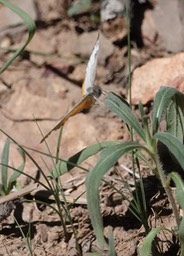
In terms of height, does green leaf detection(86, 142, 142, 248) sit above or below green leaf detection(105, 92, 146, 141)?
below

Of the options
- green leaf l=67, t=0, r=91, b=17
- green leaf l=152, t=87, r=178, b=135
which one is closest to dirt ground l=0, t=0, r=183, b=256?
green leaf l=67, t=0, r=91, b=17

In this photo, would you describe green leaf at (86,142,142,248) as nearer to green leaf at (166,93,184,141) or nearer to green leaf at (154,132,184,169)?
green leaf at (154,132,184,169)

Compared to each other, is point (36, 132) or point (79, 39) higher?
point (79, 39)

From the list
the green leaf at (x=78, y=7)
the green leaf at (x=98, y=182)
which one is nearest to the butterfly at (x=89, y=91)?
the green leaf at (x=98, y=182)

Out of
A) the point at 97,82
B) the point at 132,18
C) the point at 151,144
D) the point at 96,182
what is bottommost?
the point at 96,182

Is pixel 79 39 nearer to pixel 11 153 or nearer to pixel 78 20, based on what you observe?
pixel 78 20

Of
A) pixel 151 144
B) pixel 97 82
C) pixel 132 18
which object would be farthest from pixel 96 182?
pixel 132 18

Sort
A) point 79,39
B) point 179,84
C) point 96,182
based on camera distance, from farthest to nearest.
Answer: point 79,39 → point 179,84 → point 96,182

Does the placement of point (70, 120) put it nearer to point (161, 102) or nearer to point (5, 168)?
point (5, 168)
